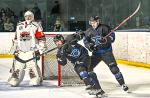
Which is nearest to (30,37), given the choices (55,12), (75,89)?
(75,89)

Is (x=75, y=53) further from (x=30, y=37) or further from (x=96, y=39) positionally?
(x=30, y=37)

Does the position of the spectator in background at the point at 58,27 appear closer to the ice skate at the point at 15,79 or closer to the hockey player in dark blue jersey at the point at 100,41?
the ice skate at the point at 15,79

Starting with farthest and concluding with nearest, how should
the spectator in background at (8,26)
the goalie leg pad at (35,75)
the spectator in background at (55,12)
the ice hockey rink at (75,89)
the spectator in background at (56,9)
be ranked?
the spectator in background at (56,9) < the spectator in background at (55,12) < the spectator in background at (8,26) < the goalie leg pad at (35,75) < the ice hockey rink at (75,89)

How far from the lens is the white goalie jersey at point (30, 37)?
8344mm

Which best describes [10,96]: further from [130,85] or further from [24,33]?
[130,85]

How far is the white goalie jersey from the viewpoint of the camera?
328 inches

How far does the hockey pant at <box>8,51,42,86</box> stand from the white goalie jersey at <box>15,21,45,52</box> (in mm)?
114

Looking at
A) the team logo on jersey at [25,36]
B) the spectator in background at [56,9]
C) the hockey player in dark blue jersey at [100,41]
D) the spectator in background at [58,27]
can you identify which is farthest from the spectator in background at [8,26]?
the hockey player in dark blue jersey at [100,41]

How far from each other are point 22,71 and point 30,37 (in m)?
0.59

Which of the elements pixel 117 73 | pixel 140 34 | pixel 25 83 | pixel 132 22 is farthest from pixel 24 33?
pixel 132 22

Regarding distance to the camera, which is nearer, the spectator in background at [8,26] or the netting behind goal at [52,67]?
the netting behind goal at [52,67]

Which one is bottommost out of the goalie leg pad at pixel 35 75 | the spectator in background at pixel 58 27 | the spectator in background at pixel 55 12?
the goalie leg pad at pixel 35 75

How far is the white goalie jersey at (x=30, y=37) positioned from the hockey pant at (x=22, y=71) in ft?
0.37

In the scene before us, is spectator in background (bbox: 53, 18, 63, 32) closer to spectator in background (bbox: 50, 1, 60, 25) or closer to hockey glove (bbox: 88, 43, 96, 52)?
spectator in background (bbox: 50, 1, 60, 25)
